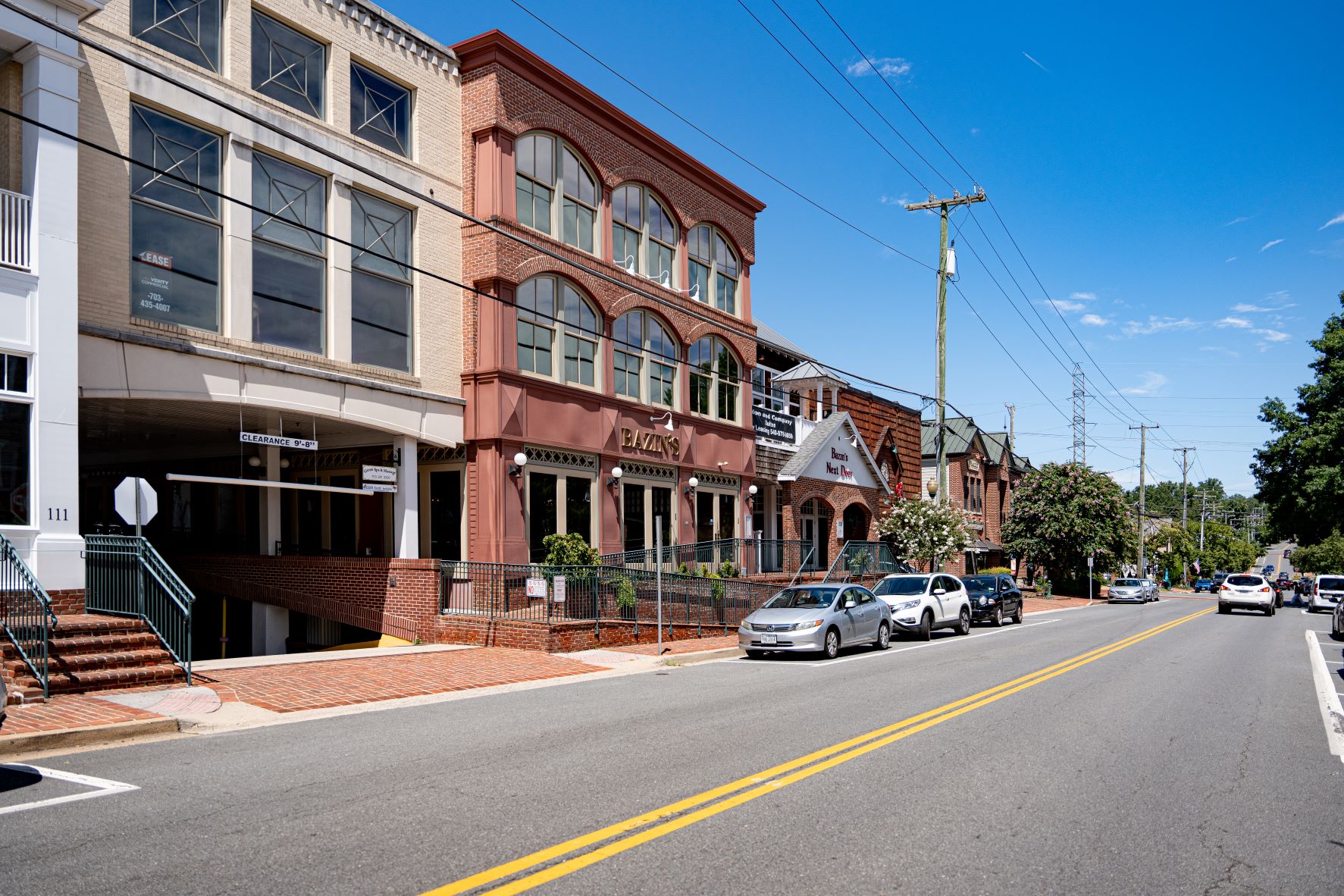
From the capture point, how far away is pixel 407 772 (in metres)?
8.23

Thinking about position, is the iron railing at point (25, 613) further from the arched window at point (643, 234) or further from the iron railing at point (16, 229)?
the arched window at point (643, 234)

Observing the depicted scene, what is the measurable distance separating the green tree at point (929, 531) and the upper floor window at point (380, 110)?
864 inches

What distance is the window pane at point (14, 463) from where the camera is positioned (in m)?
13.0

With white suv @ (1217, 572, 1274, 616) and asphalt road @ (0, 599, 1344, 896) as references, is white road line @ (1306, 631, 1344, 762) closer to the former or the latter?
asphalt road @ (0, 599, 1344, 896)

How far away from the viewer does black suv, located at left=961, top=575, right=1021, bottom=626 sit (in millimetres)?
29016

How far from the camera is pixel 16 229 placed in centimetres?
1331

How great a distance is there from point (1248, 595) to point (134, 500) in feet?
131

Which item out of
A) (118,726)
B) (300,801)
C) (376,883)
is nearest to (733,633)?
(118,726)

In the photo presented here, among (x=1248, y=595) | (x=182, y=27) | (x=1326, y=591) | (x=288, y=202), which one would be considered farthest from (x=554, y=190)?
(x=1326, y=591)

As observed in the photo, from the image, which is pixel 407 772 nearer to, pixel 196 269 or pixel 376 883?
pixel 376 883

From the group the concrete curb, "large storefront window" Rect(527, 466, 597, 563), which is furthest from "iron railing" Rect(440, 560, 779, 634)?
the concrete curb

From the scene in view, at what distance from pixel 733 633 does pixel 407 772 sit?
52.6ft

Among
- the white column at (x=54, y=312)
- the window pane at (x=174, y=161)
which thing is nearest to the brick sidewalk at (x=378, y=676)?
the white column at (x=54, y=312)

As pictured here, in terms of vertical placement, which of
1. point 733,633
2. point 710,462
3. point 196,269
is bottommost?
point 733,633
